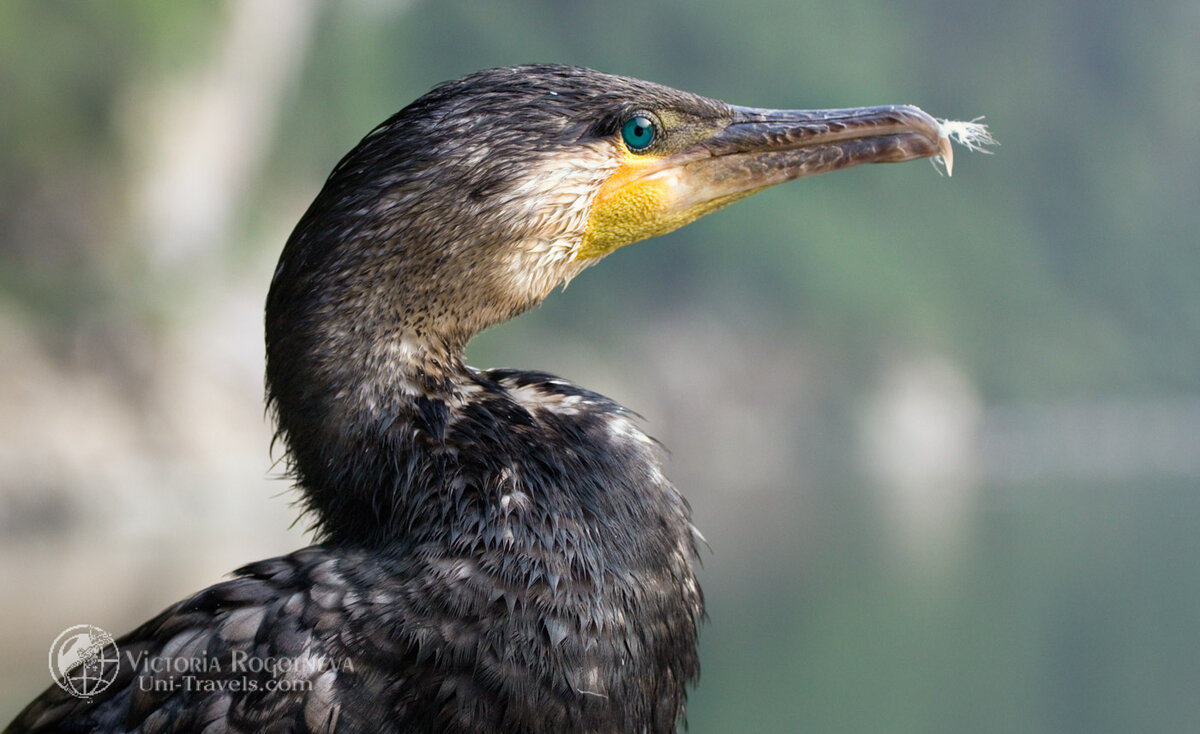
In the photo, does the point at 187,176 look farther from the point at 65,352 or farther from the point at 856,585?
the point at 856,585

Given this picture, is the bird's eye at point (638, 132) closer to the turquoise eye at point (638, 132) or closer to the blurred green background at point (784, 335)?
the turquoise eye at point (638, 132)

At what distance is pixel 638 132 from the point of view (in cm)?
331

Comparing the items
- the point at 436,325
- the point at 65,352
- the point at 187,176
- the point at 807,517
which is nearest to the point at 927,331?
the point at 807,517

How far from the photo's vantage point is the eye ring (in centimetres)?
329

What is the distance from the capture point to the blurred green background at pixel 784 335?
27266 mm

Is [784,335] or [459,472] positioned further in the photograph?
[784,335]

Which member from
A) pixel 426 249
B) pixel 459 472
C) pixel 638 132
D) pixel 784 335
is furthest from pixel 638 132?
pixel 784 335

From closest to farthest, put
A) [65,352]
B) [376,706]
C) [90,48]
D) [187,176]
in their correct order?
[376,706]
[65,352]
[90,48]
[187,176]

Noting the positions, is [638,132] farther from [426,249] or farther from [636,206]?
[426,249]

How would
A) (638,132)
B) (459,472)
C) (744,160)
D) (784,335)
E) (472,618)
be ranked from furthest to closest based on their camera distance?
(784,335)
(744,160)
(638,132)
(459,472)
(472,618)

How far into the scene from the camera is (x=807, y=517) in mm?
48281

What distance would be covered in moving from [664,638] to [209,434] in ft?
100

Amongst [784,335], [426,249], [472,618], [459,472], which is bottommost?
[472,618]

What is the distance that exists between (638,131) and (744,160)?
0.92 ft
